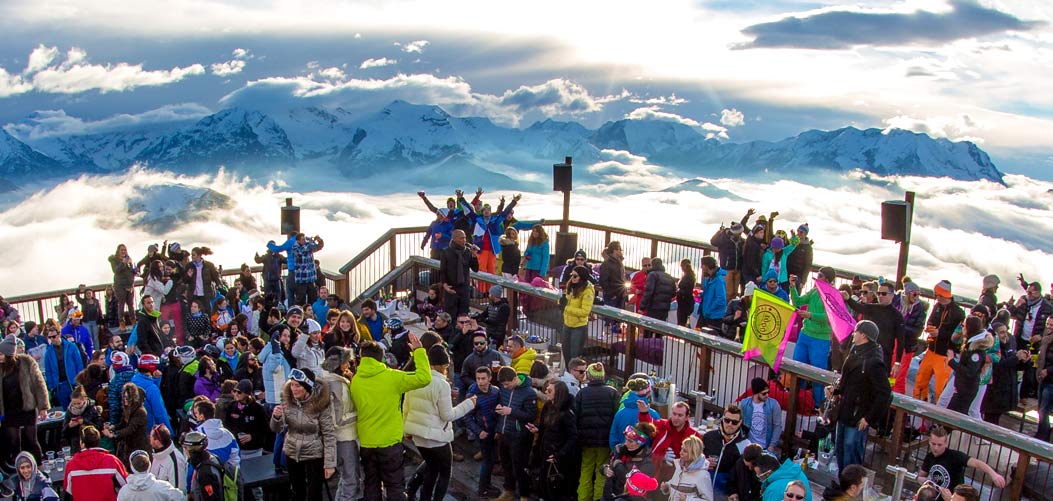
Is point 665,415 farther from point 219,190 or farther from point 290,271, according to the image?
point 219,190

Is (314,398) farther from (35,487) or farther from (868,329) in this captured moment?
(868,329)

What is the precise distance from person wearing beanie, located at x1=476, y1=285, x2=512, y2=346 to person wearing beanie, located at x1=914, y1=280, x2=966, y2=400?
5.36m

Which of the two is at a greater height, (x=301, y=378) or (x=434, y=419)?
(x=301, y=378)

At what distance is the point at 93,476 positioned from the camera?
6.58 m

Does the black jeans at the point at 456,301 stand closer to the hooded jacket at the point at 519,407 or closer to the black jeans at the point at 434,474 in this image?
the hooded jacket at the point at 519,407

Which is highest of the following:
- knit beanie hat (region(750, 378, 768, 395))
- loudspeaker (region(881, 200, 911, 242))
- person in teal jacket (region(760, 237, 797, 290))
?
loudspeaker (region(881, 200, 911, 242))

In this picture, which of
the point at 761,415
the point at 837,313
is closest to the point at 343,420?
the point at 761,415

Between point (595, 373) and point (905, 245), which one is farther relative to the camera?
point (905, 245)

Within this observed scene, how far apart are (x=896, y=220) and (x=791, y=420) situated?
5827 millimetres

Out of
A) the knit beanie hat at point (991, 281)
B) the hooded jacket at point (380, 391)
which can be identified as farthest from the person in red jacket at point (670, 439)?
the knit beanie hat at point (991, 281)

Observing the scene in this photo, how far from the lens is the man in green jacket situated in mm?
6531

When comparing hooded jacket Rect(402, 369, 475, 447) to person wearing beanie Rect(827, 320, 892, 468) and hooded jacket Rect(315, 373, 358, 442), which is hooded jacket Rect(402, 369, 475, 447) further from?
person wearing beanie Rect(827, 320, 892, 468)

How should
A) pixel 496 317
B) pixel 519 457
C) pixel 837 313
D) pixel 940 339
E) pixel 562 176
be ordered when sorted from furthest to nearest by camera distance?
pixel 562 176
pixel 496 317
pixel 940 339
pixel 837 313
pixel 519 457

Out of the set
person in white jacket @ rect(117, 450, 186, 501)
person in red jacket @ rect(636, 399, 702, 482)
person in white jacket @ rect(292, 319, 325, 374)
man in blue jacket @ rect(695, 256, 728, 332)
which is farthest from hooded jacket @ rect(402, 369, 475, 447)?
man in blue jacket @ rect(695, 256, 728, 332)
